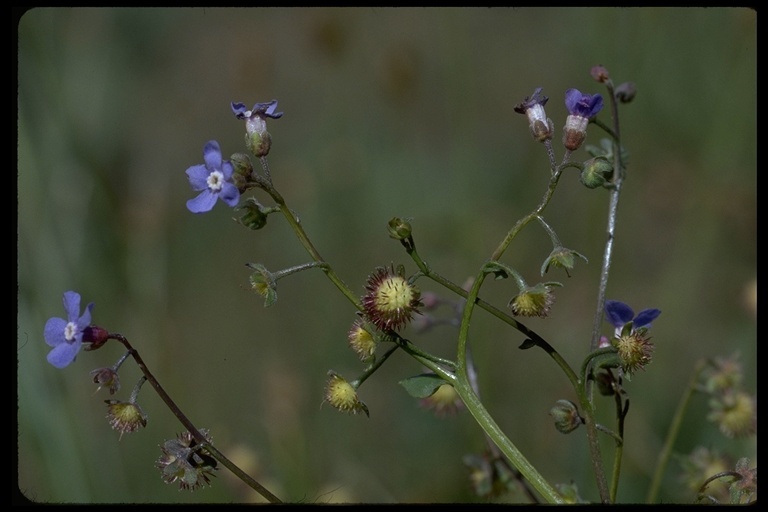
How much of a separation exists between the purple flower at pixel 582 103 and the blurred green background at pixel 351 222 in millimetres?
1822

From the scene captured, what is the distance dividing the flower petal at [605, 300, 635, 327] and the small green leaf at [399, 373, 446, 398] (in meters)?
0.49

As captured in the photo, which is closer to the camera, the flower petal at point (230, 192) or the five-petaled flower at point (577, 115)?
the flower petal at point (230, 192)

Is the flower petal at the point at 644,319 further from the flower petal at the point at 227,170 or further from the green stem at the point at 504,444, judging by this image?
the flower petal at the point at 227,170

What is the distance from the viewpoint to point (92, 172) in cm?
530

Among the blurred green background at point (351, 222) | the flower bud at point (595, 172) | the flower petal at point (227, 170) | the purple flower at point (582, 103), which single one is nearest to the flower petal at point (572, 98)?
the purple flower at point (582, 103)

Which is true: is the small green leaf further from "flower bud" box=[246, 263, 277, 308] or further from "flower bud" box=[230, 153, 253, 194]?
"flower bud" box=[230, 153, 253, 194]

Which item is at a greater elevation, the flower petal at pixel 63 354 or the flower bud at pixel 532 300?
the flower bud at pixel 532 300

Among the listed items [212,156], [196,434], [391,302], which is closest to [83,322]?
[196,434]

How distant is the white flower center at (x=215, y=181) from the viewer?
78.8 inches

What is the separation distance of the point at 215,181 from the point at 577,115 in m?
0.92

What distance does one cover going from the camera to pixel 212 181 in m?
2.04

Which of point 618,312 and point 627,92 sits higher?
point 627,92

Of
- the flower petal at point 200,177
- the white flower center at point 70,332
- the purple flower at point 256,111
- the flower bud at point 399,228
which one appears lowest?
the white flower center at point 70,332

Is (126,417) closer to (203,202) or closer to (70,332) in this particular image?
(70,332)
